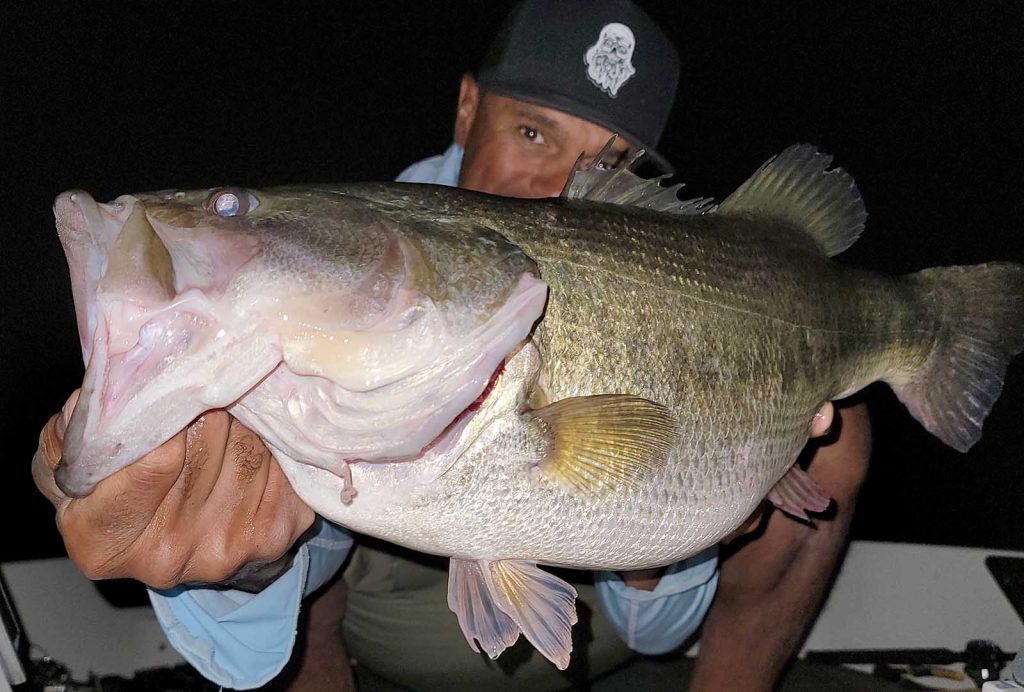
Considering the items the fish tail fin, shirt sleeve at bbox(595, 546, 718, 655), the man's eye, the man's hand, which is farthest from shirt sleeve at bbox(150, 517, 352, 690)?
the fish tail fin

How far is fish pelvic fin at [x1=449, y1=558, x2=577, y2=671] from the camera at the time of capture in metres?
0.97

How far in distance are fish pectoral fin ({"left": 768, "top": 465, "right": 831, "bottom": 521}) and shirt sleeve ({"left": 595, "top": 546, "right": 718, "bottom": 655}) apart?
39 centimetres

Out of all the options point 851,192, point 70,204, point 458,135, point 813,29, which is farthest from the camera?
point 813,29

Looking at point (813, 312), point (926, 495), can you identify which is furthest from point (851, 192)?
point (926, 495)

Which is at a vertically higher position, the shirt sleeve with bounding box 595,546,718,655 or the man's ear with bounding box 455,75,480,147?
the man's ear with bounding box 455,75,480,147

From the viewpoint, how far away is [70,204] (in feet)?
2.21

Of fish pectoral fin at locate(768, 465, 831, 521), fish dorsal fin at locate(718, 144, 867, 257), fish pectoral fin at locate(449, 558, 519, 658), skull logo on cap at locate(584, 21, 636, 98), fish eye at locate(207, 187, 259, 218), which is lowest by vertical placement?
fish pectoral fin at locate(449, 558, 519, 658)

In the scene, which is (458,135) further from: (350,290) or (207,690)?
(207,690)

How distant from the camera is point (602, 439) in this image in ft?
2.93

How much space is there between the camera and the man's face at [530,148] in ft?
5.66

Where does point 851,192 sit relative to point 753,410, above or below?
above

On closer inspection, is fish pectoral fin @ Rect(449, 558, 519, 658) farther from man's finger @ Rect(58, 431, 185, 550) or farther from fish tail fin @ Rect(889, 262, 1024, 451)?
fish tail fin @ Rect(889, 262, 1024, 451)

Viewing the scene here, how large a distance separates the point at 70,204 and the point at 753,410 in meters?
0.85

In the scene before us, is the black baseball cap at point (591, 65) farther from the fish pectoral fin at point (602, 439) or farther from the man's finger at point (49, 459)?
the man's finger at point (49, 459)
